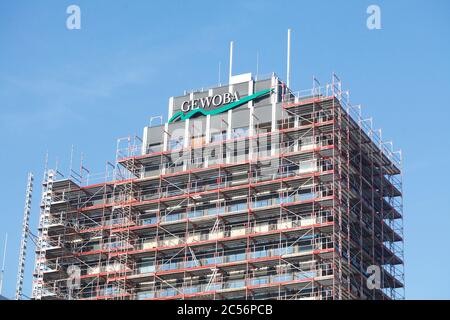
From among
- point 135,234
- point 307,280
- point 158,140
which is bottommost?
point 307,280

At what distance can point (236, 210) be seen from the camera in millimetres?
104750

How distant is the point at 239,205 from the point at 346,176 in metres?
10.8

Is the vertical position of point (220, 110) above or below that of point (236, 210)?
above

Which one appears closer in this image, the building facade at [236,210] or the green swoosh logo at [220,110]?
the building facade at [236,210]

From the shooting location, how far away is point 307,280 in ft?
313

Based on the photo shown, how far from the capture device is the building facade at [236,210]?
99750 mm

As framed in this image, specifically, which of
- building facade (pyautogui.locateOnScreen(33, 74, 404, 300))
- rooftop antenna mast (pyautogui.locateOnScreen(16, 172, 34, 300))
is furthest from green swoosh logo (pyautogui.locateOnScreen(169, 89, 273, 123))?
rooftop antenna mast (pyautogui.locateOnScreen(16, 172, 34, 300))

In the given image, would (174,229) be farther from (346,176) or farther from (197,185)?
(346,176)

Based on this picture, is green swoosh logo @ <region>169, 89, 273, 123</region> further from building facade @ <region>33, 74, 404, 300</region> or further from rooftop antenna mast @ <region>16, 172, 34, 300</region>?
rooftop antenna mast @ <region>16, 172, 34, 300</region>

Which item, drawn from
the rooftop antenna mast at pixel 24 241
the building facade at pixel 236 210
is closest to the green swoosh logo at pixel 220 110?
the building facade at pixel 236 210

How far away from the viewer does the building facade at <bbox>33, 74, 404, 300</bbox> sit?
99750 millimetres

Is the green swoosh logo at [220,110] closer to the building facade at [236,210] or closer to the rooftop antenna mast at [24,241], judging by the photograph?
the building facade at [236,210]
